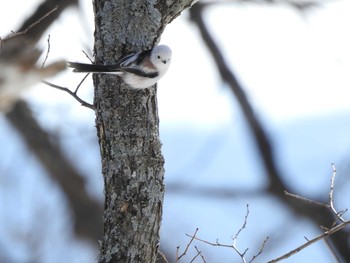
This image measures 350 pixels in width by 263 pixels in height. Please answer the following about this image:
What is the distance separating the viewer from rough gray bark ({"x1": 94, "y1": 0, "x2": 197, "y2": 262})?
2148 millimetres

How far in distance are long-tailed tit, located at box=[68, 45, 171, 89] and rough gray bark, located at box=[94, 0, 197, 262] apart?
0.11 feet

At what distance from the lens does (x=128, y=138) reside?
222 cm

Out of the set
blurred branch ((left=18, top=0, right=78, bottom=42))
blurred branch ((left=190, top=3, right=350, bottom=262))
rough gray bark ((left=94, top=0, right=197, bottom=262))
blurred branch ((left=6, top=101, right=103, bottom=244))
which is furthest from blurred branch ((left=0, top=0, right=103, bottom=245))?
rough gray bark ((left=94, top=0, right=197, bottom=262))

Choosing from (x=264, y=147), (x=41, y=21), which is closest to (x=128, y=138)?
(x=41, y=21)

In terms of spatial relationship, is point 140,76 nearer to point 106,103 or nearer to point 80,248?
point 106,103

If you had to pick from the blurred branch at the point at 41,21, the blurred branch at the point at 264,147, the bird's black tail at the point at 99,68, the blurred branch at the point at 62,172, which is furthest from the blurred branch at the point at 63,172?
the bird's black tail at the point at 99,68

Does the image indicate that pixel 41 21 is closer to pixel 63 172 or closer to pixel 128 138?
pixel 63 172

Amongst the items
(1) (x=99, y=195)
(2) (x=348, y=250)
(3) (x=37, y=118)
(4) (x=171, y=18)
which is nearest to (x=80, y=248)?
(1) (x=99, y=195)

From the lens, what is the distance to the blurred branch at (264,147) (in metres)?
4.38

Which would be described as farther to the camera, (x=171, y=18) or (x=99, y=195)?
(x=99, y=195)

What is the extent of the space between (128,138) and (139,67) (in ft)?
0.70

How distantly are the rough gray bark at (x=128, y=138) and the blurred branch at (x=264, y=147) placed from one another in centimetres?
215

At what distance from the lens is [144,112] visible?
2.26 metres

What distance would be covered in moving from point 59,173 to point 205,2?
150cm
